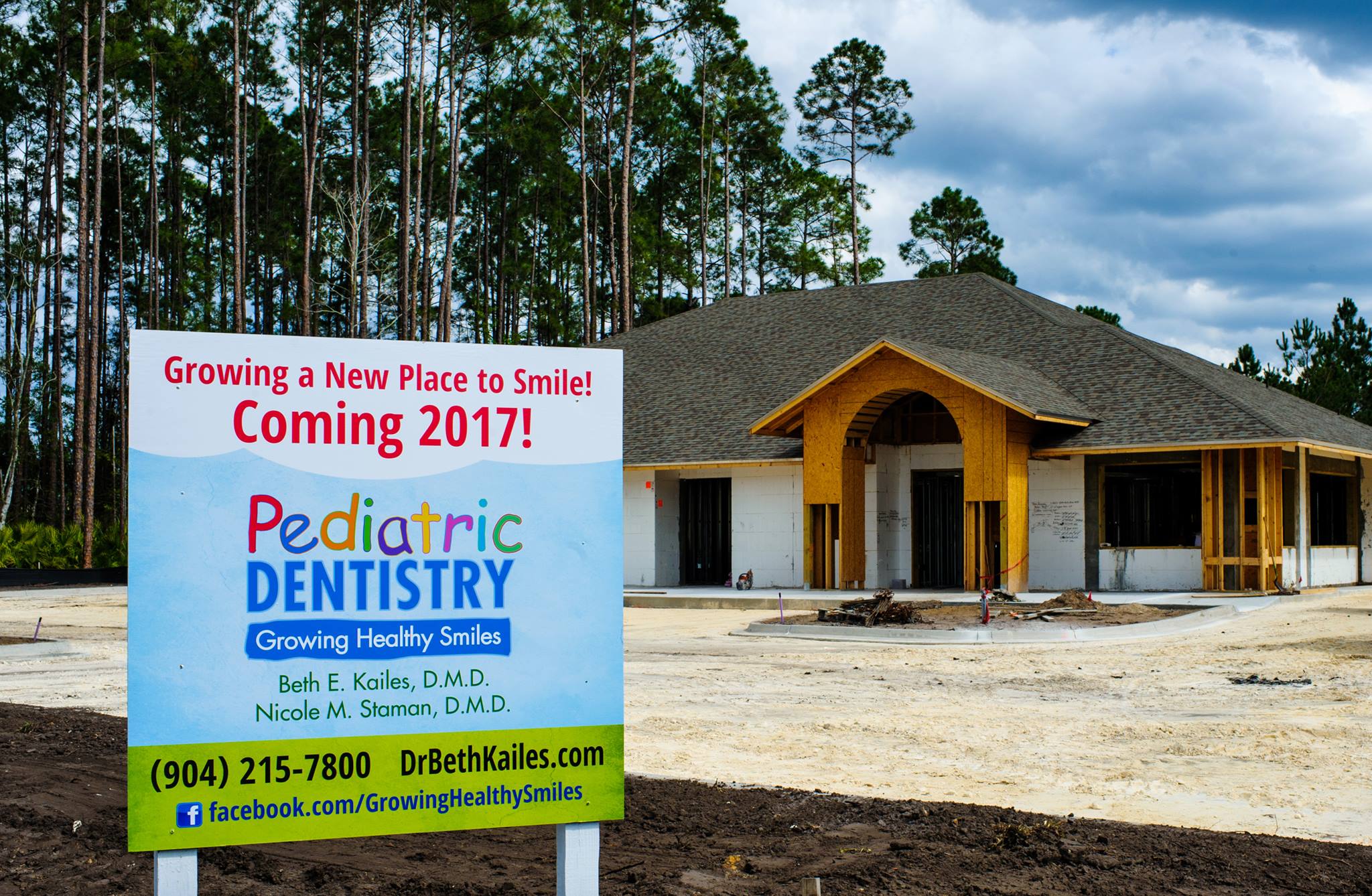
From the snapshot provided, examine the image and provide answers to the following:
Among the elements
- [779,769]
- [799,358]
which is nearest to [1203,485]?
[799,358]

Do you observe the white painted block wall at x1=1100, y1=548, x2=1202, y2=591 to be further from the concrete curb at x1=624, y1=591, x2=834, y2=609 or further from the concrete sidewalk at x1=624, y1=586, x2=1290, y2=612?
the concrete curb at x1=624, y1=591, x2=834, y2=609

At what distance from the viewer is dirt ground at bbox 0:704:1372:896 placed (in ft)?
19.0

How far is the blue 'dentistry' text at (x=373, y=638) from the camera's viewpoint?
4391mm

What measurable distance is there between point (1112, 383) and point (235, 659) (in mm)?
27348

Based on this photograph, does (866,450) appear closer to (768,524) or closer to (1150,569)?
(768,524)

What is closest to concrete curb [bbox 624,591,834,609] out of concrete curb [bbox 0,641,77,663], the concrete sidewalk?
the concrete sidewalk

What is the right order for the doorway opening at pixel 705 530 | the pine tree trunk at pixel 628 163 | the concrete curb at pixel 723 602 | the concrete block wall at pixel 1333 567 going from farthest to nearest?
the pine tree trunk at pixel 628 163
the doorway opening at pixel 705 530
the concrete block wall at pixel 1333 567
the concrete curb at pixel 723 602

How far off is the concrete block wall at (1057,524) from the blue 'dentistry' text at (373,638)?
24.7 meters

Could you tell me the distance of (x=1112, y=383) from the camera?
95.9 feet

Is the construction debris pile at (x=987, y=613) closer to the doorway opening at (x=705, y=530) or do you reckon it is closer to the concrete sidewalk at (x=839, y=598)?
the concrete sidewalk at (x=839, y=598)

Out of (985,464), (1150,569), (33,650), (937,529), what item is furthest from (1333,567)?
(33,650)

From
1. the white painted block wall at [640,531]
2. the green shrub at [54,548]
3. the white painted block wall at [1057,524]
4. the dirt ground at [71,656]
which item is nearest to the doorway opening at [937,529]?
the white painted block wall at [1057,524]

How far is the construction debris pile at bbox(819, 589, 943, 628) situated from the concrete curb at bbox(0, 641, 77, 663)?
1135 cm

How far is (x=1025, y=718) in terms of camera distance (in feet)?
38.1
